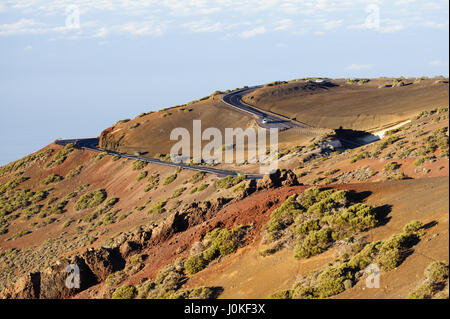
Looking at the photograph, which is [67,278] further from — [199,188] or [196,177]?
[196,177]

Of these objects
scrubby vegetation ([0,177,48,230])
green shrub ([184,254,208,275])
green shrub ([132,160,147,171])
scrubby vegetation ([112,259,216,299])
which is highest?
green shrub ([184,254,208,275])

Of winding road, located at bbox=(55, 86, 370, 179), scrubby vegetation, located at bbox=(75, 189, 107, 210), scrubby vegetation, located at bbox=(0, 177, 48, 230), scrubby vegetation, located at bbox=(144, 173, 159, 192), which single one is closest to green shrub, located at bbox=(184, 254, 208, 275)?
winding road, located at bbox=(55, 86, 370, 179)

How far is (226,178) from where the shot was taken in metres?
50.9

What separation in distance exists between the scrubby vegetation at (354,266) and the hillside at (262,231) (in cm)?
5

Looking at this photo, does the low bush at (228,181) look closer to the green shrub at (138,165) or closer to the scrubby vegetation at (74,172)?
the green shrub at (138,165)

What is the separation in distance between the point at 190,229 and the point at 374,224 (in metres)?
11.2

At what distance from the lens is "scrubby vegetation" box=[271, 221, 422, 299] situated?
20.0 meters

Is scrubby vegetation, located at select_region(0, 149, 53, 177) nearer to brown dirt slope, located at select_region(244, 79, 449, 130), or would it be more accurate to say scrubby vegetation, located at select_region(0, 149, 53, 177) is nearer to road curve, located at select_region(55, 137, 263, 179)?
road curve, located at select_region(55, 137, 263, 179)

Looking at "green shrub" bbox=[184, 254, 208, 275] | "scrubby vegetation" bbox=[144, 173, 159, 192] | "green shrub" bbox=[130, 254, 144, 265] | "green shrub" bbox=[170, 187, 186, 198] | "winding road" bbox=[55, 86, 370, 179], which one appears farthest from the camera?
"winding road" bbox=[55, 86, 370, 179]

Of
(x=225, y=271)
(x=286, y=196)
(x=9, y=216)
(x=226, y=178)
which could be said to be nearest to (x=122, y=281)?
(x=225, y=271)

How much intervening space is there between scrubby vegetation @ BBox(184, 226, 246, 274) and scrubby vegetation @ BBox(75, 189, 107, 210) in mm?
38661

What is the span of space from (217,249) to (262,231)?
2287mm

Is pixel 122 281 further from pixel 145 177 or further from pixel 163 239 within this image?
pixel 145 177

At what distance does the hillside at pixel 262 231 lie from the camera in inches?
813
